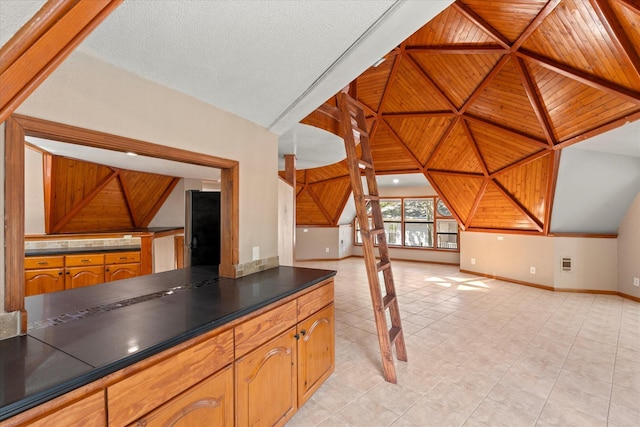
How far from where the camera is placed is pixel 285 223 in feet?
13.6

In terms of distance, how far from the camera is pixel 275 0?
111 centimetres

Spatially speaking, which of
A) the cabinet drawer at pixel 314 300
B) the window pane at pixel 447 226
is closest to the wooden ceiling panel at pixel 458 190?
the window pane at pixel 447 226

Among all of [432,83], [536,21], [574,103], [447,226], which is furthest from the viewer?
[447,226]

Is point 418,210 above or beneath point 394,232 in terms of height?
above

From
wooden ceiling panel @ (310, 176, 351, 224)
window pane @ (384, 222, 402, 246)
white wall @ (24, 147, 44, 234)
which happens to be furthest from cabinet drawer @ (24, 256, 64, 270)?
window pane @ (384, 222, 402, 246)

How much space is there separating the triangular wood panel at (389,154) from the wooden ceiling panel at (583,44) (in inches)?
135

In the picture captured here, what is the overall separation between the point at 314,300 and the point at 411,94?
4498mm

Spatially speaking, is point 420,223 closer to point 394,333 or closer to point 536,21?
point 536,21

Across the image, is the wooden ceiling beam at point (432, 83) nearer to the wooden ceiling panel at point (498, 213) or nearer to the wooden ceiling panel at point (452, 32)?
the wooden ceiling panel at point (452, 32)

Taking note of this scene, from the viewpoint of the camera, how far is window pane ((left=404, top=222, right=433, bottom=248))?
897 cm

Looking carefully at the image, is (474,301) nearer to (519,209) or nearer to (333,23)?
(519,209)

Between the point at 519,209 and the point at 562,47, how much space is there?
138 inches

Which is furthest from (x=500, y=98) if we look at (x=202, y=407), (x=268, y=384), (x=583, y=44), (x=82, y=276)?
(x=82, y=276)

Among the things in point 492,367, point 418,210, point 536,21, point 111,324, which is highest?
point 536,21
